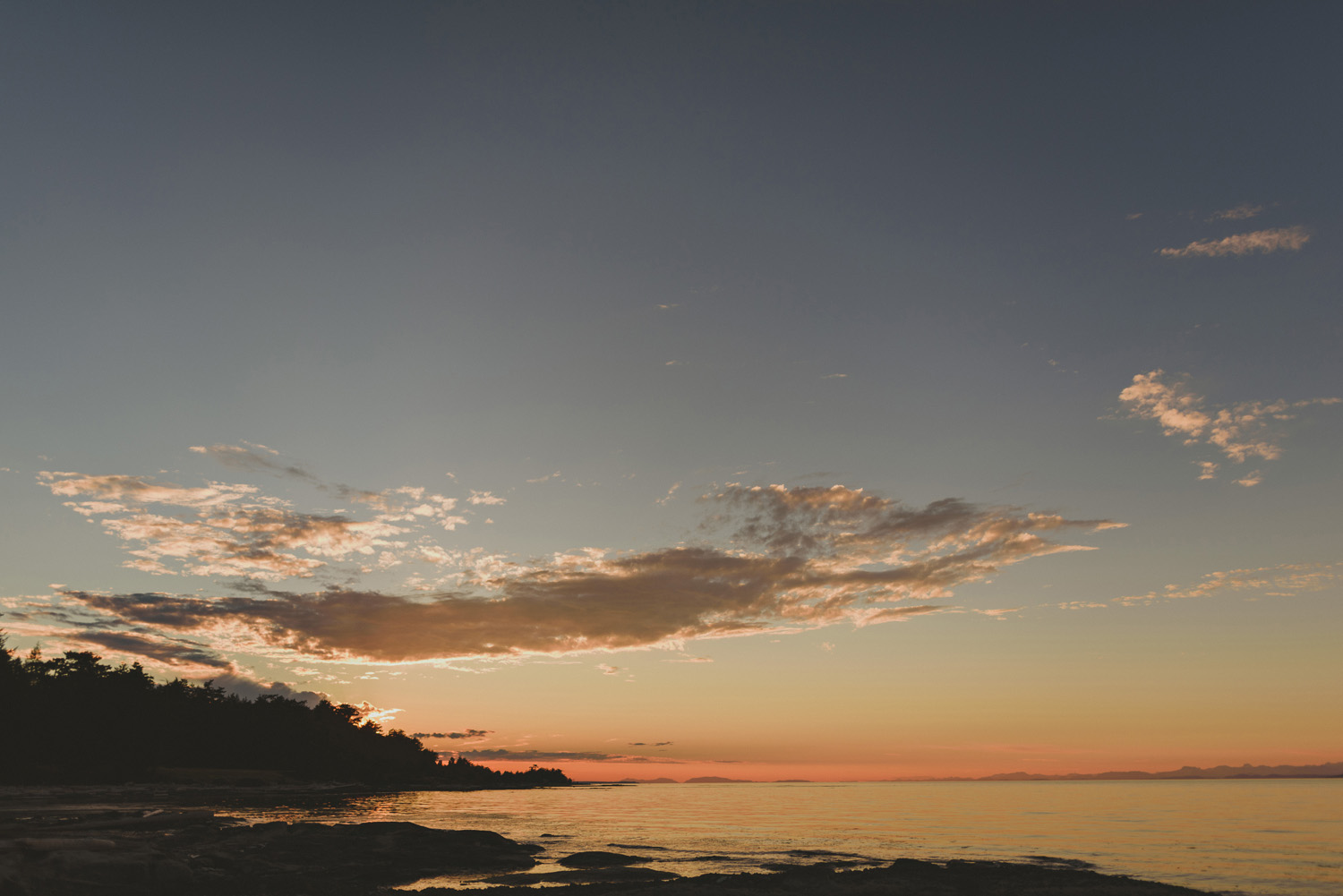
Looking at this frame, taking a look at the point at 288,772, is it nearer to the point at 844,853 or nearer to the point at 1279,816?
the point at 844,853

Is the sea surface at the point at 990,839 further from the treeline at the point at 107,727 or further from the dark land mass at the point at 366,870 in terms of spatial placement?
the treeline at the point at 107,727

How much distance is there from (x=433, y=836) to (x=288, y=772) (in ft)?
604

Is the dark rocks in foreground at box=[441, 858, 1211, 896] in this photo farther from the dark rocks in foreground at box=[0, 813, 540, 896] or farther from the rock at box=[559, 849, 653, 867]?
the dark rocks in foreground at box=[0, 813, 540, 896]

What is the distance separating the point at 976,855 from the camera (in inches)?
1885

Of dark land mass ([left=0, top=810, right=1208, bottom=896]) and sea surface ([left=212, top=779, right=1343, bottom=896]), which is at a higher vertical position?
dark land mass ([left=0, top=810, right=1208, bottom=896])

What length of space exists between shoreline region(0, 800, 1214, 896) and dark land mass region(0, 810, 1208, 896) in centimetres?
7

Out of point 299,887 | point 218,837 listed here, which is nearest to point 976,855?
point 299,887

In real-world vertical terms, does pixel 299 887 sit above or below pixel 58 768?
above

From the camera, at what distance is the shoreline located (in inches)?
1075

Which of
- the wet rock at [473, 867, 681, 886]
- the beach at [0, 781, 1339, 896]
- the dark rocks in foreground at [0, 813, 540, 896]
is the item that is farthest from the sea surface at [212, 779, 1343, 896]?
the dark rocks in foreground at [0, 813, 540, 896]

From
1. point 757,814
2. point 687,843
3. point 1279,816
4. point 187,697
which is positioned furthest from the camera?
point 187,697

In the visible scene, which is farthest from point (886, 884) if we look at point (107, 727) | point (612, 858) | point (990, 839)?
point (107, 727)

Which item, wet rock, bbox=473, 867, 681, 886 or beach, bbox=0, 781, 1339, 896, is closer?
beach, bbox=0, 781, 1339, 896

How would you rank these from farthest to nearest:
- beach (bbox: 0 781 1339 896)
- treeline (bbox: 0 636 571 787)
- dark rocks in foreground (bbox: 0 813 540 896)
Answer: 1. treeline (bbox: 0 636 571 787)
2. beach (bbox: 0 781 1339 896)
3. dark rocks in foreground (bbox: 0 813 540 896)
